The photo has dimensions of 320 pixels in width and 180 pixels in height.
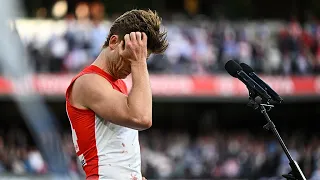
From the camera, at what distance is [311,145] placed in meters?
16.8

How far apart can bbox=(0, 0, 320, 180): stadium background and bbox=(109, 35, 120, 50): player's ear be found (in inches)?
408

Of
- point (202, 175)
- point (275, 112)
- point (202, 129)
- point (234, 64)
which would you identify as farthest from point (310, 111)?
point (234, 64)

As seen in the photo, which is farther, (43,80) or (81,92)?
(43,80)

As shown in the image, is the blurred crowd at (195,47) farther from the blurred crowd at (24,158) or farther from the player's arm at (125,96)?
the player's arm at (125,96)

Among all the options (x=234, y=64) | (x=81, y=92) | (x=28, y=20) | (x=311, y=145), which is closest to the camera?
(x=81, y=92)

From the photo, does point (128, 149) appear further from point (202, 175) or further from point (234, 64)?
point (202, 175)

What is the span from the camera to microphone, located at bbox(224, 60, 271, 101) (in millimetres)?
3873

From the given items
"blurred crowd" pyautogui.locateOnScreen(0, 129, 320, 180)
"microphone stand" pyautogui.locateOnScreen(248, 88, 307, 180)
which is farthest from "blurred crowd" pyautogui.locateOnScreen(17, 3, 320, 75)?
"microphone stand" pyautogui.locateOnScreen(248, 88, 307, 180)

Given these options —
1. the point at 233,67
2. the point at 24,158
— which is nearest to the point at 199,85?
the point at 24,158

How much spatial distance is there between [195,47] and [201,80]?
40.7 inches

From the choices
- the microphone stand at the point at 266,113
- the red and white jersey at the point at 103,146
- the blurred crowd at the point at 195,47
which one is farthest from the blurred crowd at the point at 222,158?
the red and white jersey at the point at 103,146

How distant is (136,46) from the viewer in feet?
11.5

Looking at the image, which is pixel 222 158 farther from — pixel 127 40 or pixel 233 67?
pixel 127 40

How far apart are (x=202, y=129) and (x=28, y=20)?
543 cm
